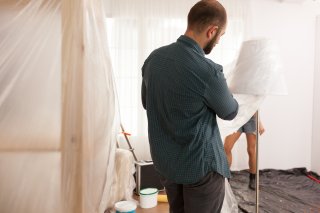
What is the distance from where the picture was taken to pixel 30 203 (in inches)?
38.2

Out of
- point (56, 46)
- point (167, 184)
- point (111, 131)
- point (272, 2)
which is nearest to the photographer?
point (56, 46)

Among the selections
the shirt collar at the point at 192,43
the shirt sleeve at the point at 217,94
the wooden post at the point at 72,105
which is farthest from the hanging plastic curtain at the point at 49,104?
the shirt sleeve at the point at 217,94

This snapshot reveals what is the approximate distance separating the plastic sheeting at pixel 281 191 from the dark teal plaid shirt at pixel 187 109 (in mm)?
1587

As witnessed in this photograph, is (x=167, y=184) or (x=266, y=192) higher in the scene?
(x=167, y=184)

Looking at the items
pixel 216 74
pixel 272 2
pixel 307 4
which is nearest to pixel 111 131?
pixel 216 74

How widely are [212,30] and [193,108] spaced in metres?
0.32

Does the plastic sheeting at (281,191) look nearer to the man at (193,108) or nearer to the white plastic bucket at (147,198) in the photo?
the white plastic bucket at (147,198)

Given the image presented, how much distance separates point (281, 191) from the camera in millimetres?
2926

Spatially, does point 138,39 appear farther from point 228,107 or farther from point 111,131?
point 228,107

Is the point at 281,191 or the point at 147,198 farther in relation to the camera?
the point at 281,191

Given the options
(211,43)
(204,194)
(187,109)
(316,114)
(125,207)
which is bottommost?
(125,207)

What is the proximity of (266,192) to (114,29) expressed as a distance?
239 centimetres

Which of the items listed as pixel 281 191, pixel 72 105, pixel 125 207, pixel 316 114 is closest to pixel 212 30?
pixel 72 105

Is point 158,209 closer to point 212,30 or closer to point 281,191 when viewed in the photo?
point 281,191
